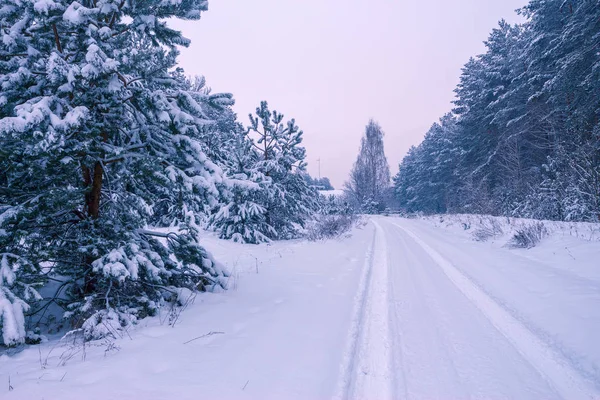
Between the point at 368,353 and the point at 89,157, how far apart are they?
4.03 metres

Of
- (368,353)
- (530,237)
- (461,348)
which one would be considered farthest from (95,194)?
(530,237)

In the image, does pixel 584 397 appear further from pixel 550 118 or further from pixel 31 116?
pixel 550 118

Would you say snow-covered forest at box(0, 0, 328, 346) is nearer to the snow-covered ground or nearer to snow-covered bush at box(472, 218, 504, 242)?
the snow-covered ground

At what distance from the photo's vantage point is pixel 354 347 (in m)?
3.07

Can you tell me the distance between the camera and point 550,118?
619 inches

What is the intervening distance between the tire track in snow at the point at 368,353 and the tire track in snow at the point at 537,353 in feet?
4.65

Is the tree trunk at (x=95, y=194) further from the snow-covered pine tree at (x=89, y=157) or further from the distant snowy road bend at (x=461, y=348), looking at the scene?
the distant snowy road bend at (x=461, y=348)

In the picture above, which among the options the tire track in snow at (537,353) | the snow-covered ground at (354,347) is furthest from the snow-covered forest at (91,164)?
the tire track in snow at (537,353)

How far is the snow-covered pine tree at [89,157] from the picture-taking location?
2.92 meters

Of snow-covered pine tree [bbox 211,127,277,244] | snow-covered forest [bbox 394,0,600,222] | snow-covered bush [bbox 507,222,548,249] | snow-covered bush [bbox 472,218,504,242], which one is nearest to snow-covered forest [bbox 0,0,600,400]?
snow-covered bush [bbox 507,222,548,249]

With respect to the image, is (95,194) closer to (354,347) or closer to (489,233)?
(354,347)

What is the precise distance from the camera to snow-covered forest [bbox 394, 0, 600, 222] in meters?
10.8

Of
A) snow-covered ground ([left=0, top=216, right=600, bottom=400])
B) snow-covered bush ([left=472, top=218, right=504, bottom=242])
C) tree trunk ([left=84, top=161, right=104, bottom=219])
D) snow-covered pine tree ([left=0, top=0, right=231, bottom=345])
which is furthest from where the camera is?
snow-covered bush ([left=472, top=218, right=504, bottom=242])

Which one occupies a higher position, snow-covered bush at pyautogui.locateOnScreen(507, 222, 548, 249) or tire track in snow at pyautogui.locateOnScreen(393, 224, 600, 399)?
snow-covered bush at pyautogui.locateOnScreen(507, 222, 548, 249)
